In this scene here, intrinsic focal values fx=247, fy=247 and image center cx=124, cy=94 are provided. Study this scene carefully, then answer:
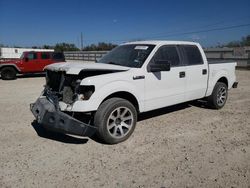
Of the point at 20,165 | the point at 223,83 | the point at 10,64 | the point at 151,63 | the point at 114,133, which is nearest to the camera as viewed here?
the point at 20,165

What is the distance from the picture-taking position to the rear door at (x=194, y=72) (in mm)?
5719

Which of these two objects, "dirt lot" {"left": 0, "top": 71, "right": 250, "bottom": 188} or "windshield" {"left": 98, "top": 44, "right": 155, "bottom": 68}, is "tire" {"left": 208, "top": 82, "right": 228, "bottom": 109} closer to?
→ "dirt lot" {"left": 0, "top": 71, "right": 250, "bottom": 188}

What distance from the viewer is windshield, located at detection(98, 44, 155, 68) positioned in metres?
4.96

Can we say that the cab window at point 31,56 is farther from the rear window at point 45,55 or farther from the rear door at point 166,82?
the rear door at point 166,82

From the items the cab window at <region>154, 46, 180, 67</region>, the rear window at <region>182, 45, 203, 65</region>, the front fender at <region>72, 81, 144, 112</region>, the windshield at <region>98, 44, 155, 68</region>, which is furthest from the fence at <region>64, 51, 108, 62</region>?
the front fender at <region>72, 81, 144, 112</region>

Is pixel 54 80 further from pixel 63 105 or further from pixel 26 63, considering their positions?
pixel 26 63

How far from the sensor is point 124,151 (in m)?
4.12

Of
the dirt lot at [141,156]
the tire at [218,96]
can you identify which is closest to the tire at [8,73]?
the dirt lot at [141,156]

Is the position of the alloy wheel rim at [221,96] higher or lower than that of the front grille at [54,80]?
lower

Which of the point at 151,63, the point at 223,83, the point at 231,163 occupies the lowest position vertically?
the point at 231,163

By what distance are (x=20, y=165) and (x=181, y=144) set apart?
2664 mm

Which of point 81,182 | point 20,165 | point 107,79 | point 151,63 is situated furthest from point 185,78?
point 20,165

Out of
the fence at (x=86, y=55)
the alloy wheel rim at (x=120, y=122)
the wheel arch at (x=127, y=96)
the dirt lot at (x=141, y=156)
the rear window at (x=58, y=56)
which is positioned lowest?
the dirt lot at (x=141, y=156)

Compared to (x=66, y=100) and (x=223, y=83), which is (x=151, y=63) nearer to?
(x=66, y=100)
